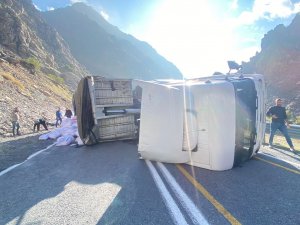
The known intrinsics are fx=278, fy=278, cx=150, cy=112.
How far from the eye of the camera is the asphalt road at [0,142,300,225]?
3.78m

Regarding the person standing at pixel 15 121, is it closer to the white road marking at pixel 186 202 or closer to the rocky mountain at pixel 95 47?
the white road marking at pixel 186 202

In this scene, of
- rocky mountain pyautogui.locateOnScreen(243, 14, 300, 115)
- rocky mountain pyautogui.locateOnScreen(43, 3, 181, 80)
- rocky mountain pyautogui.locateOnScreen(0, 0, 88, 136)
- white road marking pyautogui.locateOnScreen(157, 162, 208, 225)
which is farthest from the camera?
rocky mountain pyautogui.locateOnScreen(43, 3, 181, 80)

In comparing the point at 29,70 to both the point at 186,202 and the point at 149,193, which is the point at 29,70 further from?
the point at 186,202

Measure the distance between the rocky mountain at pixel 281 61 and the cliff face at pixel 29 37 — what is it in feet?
171

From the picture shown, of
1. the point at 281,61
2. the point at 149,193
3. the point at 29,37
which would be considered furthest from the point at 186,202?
the point at 281,61

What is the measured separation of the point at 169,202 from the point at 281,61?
279ft

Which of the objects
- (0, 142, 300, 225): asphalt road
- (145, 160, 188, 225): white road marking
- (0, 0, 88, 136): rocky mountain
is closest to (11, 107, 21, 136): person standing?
(0, 0, 88, 136): rocky mountain

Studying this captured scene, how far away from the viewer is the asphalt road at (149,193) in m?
3.78

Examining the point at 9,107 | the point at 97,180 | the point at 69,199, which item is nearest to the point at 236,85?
the point at 97,180

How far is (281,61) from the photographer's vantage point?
7912 cm

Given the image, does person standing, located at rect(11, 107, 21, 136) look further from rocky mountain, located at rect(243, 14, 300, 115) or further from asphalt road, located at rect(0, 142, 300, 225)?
rocky mountain, located at rect(243, 14, 300, 115)

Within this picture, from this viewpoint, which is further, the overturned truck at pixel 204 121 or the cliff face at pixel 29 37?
the cliff face at pixel 29 37

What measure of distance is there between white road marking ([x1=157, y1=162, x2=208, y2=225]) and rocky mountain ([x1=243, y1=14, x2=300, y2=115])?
2413 inches

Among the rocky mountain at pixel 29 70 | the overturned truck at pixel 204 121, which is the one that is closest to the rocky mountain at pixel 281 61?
the rocky mountain at pixel 29 70
